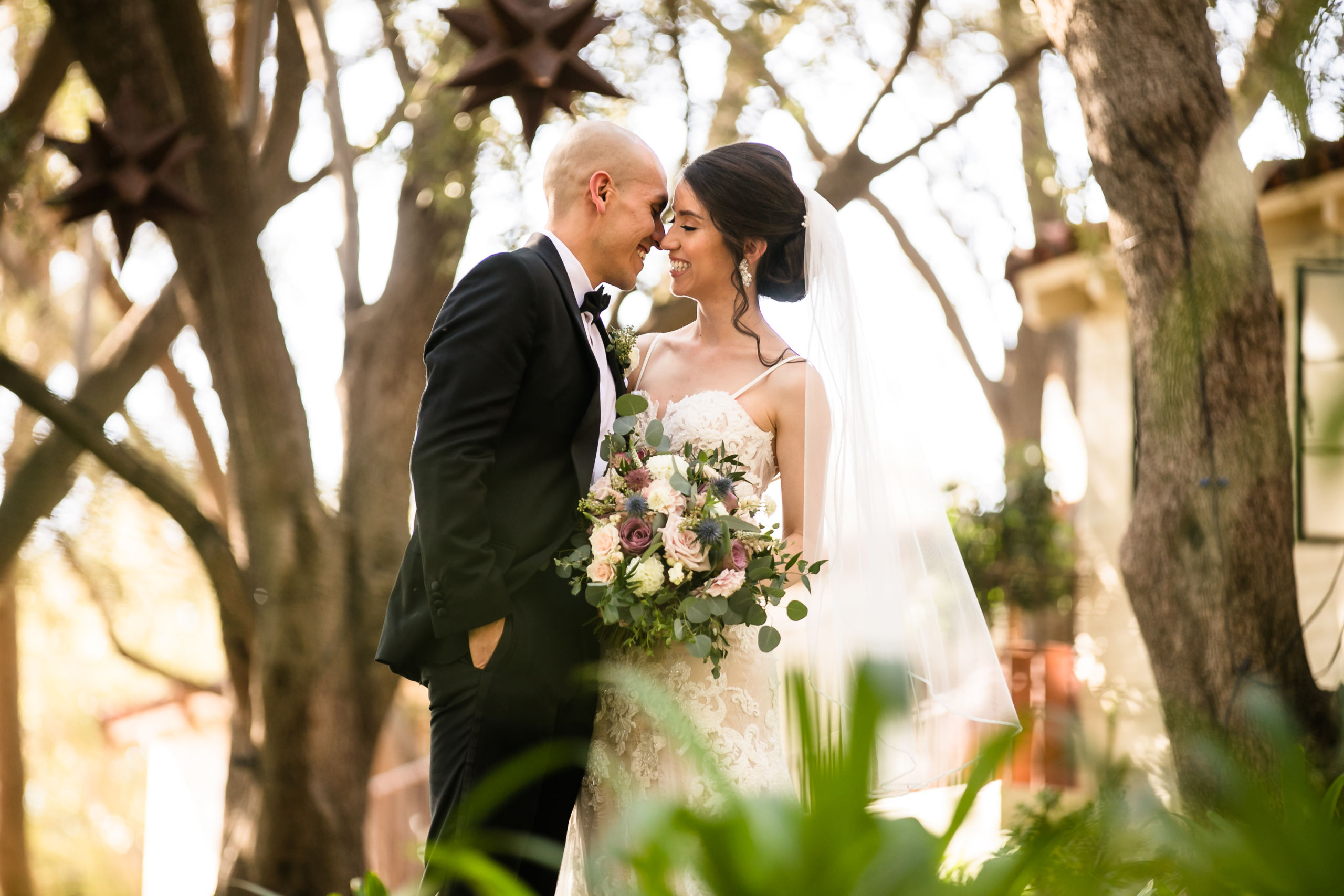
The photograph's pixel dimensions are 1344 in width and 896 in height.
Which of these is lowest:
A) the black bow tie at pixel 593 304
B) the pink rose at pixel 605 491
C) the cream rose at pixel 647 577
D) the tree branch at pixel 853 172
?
the cream rose at pixel 647 577

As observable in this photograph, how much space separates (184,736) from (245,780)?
11021mm

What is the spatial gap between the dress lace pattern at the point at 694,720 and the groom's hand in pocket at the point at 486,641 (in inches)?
12.8

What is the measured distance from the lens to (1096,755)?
1.02m

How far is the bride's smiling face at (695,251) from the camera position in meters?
3.15

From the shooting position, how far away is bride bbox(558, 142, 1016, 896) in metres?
2.83

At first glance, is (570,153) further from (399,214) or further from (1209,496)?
(399,214)

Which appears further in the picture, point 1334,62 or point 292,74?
point 292,74

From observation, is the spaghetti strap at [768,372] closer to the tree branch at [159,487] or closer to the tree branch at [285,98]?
the tree branch at [159,487]

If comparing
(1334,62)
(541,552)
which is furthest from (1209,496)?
(541,552)

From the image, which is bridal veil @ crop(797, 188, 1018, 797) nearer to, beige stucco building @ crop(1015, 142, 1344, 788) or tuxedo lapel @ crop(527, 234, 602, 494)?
beige stucco building @ crop(1015, 142, 1344, 788)

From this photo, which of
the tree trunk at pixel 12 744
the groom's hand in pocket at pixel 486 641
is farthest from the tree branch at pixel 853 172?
the tree trunk at pixel 12 744

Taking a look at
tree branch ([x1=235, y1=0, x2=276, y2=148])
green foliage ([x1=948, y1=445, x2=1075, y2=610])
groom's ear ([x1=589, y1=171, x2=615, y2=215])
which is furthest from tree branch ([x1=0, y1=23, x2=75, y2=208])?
green foliage ([x1=948, y1=445, x2=1075, y2=610])

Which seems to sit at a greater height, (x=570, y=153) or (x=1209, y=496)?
(x=570, y=153)

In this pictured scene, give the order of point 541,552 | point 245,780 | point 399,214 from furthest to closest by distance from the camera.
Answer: point 399,214, point 245,780, point 541,552
